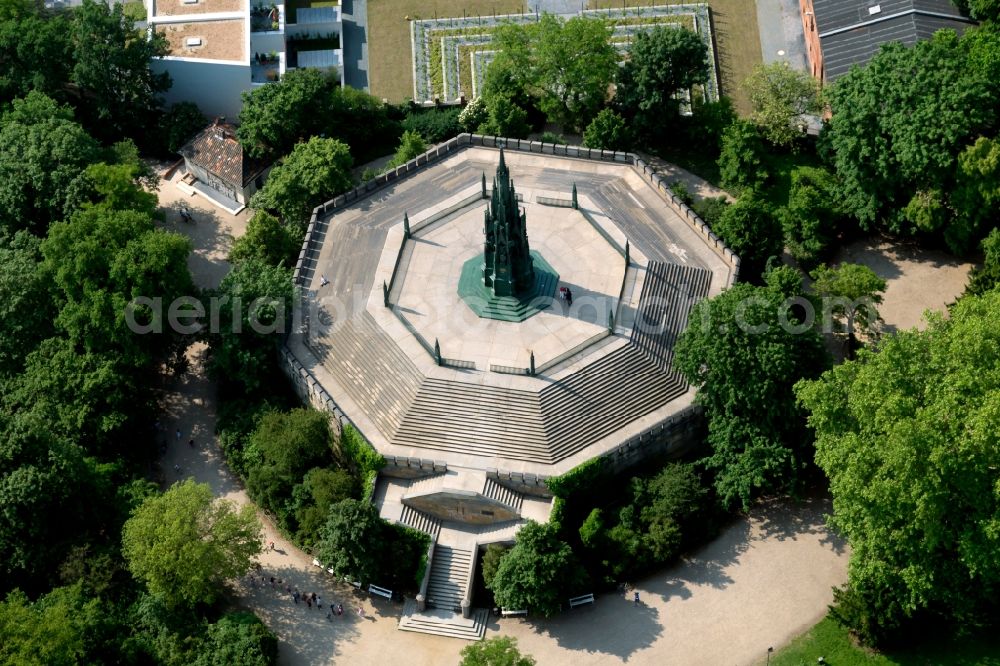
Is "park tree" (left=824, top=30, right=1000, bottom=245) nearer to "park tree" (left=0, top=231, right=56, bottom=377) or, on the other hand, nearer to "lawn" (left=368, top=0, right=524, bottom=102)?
"lawn" (left=368, top=0, right=524, bottom=102)

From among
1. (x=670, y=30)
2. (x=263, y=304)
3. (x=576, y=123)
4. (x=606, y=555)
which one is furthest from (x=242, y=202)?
(x=606, y=555)

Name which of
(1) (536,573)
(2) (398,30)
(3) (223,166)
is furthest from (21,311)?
(2) (398,30)

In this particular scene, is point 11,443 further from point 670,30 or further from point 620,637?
point 670,30

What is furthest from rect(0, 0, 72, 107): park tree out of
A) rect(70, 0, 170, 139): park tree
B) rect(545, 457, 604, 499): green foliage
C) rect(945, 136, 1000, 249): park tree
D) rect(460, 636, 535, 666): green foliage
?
rect(945, 136, 1000, 249): park tree

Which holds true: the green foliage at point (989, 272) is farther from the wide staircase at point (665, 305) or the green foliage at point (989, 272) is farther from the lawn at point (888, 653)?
the lawn at point (888, 653)

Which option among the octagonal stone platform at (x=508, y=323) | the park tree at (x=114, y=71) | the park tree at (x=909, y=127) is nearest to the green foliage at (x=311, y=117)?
the octagonal stone platform at (x=508, y=323)
